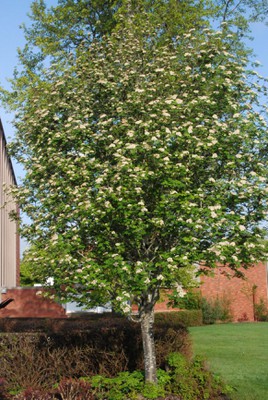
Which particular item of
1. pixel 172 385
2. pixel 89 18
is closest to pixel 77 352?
pixel 172 385

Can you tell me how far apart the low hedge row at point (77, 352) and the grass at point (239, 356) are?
109 centimetres

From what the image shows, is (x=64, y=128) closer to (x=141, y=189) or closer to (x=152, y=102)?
(x=152, y=102)

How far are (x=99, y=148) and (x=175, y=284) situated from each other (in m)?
3.03

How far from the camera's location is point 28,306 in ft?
114

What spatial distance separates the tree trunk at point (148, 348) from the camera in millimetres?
10805

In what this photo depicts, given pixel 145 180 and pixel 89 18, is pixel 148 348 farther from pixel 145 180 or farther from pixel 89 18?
pixel 89 18

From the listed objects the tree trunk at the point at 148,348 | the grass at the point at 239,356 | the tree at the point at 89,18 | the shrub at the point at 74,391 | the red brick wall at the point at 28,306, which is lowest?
the grass at the point at 239,356

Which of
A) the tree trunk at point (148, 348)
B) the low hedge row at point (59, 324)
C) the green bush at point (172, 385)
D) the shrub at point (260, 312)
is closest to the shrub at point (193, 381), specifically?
the green bush at point (172, 385)

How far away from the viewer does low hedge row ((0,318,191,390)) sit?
442 inches

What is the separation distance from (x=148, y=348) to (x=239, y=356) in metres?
8.84

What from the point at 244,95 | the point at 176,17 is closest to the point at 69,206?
Result: the point at 244,95

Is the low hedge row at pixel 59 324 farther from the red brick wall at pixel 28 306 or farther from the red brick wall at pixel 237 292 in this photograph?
the red brick wall at pixel 237 292

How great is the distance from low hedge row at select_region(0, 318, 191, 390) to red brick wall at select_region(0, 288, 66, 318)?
2225cm

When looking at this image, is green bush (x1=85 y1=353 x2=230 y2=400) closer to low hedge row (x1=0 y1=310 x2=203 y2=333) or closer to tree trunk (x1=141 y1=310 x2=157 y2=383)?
tree trunk (x1=141 y1=310 x2=157 y2=383)
